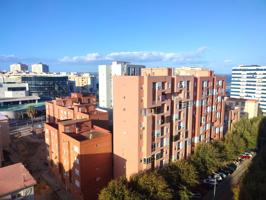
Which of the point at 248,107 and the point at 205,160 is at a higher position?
the point at 248,107

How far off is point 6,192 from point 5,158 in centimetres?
3043

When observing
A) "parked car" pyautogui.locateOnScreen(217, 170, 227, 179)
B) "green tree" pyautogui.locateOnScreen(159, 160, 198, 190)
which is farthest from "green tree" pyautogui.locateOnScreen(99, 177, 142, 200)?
"parked car" pyautogui.locateOnScreen(217, 170, 227, 179)

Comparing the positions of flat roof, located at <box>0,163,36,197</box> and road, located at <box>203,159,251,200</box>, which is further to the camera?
road, located at <box>203,159,251,200</box>

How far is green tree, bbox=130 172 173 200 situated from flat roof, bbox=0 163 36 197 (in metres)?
11.2

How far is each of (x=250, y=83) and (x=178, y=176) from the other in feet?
246

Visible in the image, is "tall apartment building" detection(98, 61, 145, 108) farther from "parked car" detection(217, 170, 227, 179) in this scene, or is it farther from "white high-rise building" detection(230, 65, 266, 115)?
"parked car" detection(217, 170, 227, 179)

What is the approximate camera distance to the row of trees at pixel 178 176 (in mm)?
21441

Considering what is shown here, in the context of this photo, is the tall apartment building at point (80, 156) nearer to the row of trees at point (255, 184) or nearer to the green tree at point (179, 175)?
the green tree at point (179, 175)

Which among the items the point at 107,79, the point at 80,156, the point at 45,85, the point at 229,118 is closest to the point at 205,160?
the point at 80,156

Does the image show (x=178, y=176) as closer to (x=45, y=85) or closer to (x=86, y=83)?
(x=45, y=85)

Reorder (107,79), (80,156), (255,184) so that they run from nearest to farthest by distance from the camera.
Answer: (255,184)
(80,156)
(107,79)

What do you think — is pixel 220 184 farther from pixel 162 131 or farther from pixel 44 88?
pixel 44 88

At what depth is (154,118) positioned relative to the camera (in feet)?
90.5

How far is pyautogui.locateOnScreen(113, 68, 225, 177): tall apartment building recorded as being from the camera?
1038 inches
